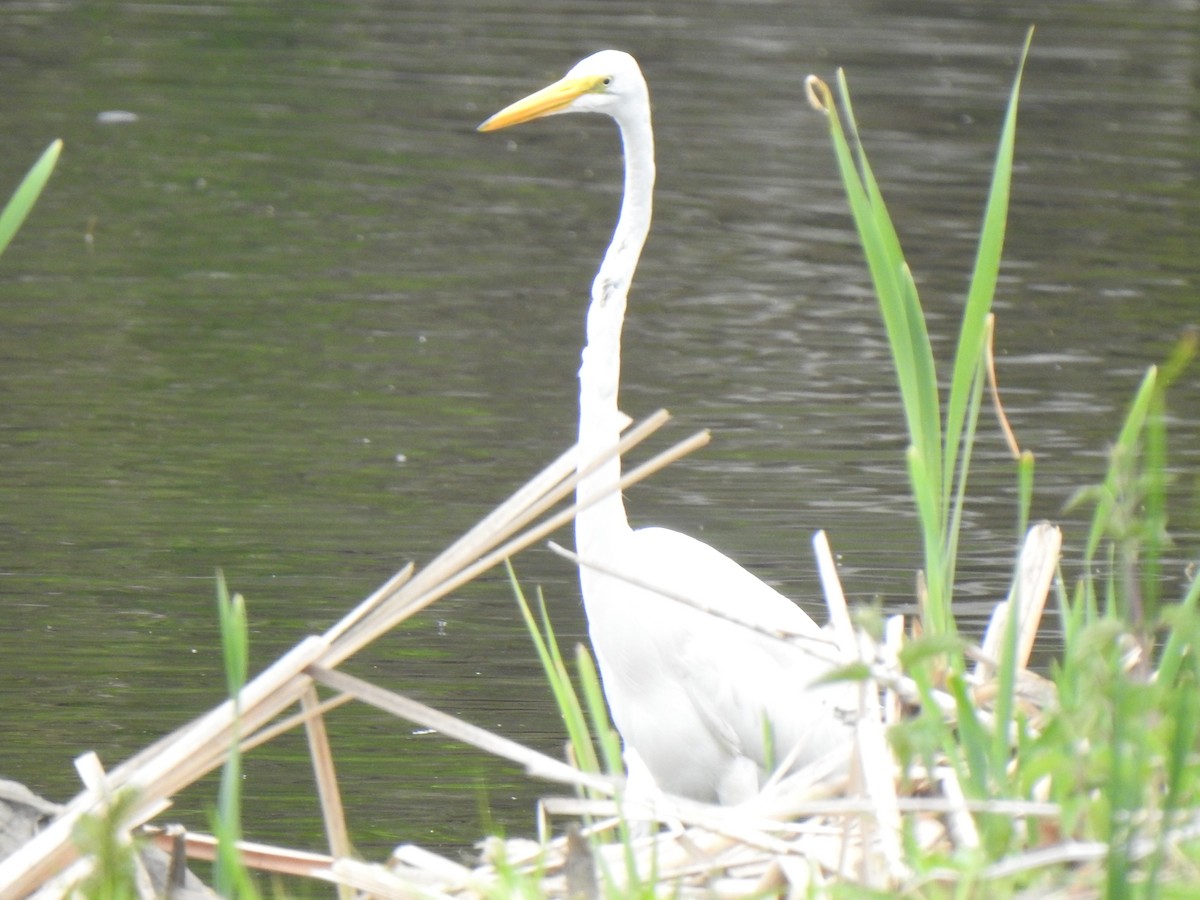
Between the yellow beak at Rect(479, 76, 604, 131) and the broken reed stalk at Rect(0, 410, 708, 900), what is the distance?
1671mm

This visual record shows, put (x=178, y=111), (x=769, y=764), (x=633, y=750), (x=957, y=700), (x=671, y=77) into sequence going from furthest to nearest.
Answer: (x=671, y=77) < (x=178, y=111) < (x=633, y=750) < (x=769, y=764) < (x=957, y=700)

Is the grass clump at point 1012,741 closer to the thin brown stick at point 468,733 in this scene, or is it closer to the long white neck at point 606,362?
the thin brown stick at point 468,733

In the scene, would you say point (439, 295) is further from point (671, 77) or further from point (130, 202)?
point (671, 77)

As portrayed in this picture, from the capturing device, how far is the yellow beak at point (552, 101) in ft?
13.4

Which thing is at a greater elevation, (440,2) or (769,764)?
(440,2)

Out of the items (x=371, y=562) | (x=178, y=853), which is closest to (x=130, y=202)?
(x=371, y=562)

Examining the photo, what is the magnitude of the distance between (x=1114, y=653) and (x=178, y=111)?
11.5 meters

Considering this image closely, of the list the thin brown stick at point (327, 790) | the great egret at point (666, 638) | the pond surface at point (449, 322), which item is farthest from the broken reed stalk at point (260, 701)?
the pond surface at point (449, 322)

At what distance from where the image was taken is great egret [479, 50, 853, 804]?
3.87 metres

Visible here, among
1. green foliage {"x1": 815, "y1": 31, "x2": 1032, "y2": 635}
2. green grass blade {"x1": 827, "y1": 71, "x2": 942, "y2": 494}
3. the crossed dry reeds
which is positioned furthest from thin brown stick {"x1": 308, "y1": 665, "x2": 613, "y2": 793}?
green grass blade {"x1": 827, "y1": 71, "x2": 942, "y2": 494}

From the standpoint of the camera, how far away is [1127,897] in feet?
6.66

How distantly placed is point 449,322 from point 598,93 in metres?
4.95

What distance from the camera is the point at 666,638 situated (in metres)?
3.98

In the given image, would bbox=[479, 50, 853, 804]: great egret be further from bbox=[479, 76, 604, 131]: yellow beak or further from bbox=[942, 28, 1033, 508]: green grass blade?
bbox=[942, 28, 1033, 508]: green grass blade
